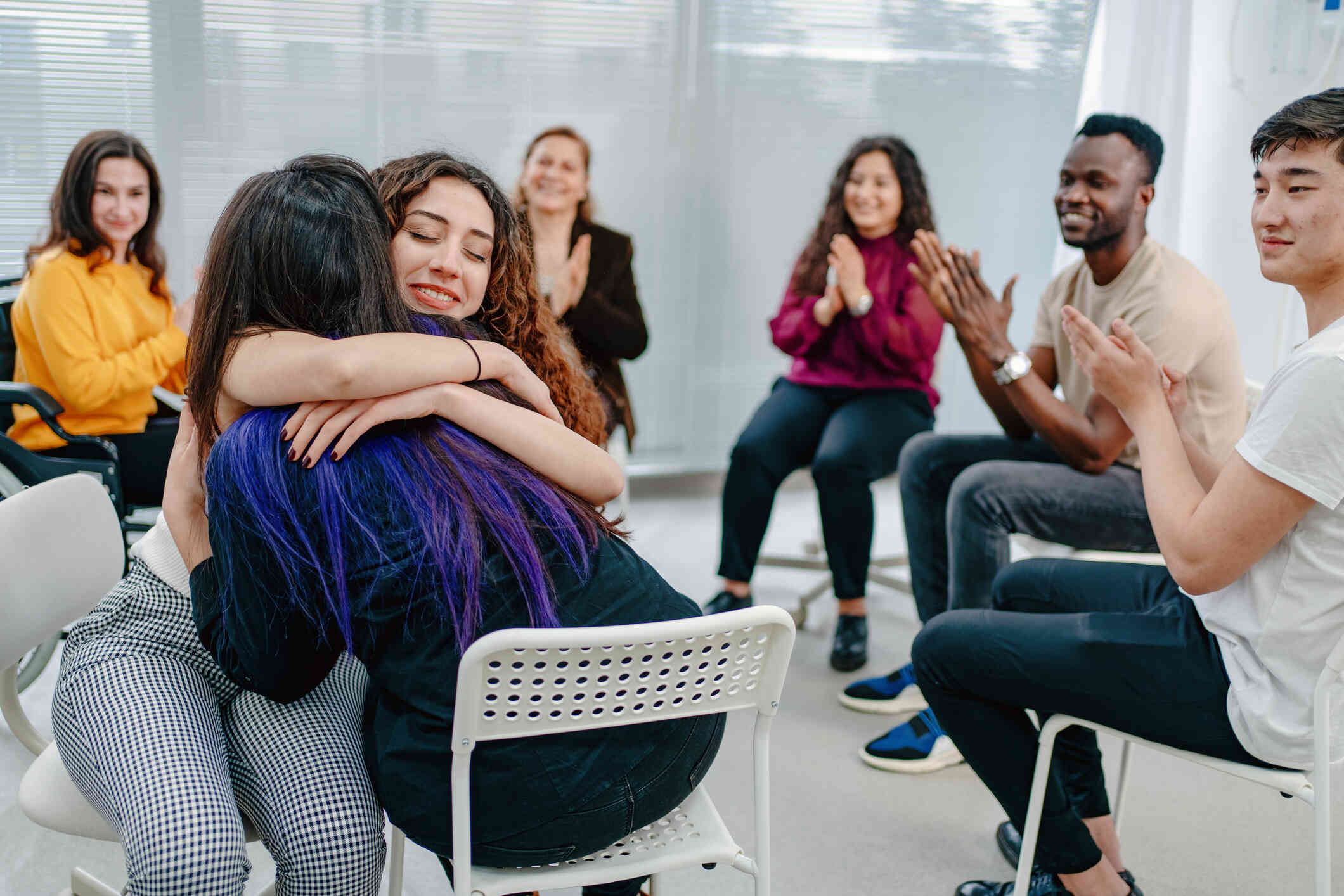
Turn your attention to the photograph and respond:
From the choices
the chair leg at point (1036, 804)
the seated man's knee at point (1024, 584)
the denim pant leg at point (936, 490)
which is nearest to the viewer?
the chair leg at point (1036, 804)

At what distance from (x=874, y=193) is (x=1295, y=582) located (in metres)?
1.87

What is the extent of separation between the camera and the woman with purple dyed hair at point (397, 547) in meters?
1.08

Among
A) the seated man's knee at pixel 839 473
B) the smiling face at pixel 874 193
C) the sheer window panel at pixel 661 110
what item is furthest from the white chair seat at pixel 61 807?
the smiling face at pixel 874 193

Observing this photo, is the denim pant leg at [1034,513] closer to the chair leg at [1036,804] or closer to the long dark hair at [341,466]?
the chair leg at [1036,804]

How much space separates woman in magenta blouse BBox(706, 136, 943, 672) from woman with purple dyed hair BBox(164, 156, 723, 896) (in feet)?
4.81

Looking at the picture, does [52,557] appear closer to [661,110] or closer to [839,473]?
[839,473]

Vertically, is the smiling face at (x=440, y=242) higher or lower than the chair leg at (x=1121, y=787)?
higher

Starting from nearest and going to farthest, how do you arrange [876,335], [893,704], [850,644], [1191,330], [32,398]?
1. [1191,330]
2. [32,398]
3. [893,704]
4. [850,644]
5. [876,335]

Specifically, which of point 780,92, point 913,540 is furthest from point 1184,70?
point 913,540

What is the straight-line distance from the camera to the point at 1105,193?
216 cm

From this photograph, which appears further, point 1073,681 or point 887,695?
point 887,695

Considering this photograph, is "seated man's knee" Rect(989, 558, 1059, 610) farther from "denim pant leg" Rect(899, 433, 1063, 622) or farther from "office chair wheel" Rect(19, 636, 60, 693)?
"office chair wheel" Rect(19, 636, 60, 693)

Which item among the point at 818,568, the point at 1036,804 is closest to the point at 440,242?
the point at 1036,804

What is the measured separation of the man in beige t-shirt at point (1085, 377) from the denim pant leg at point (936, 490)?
0.08m
